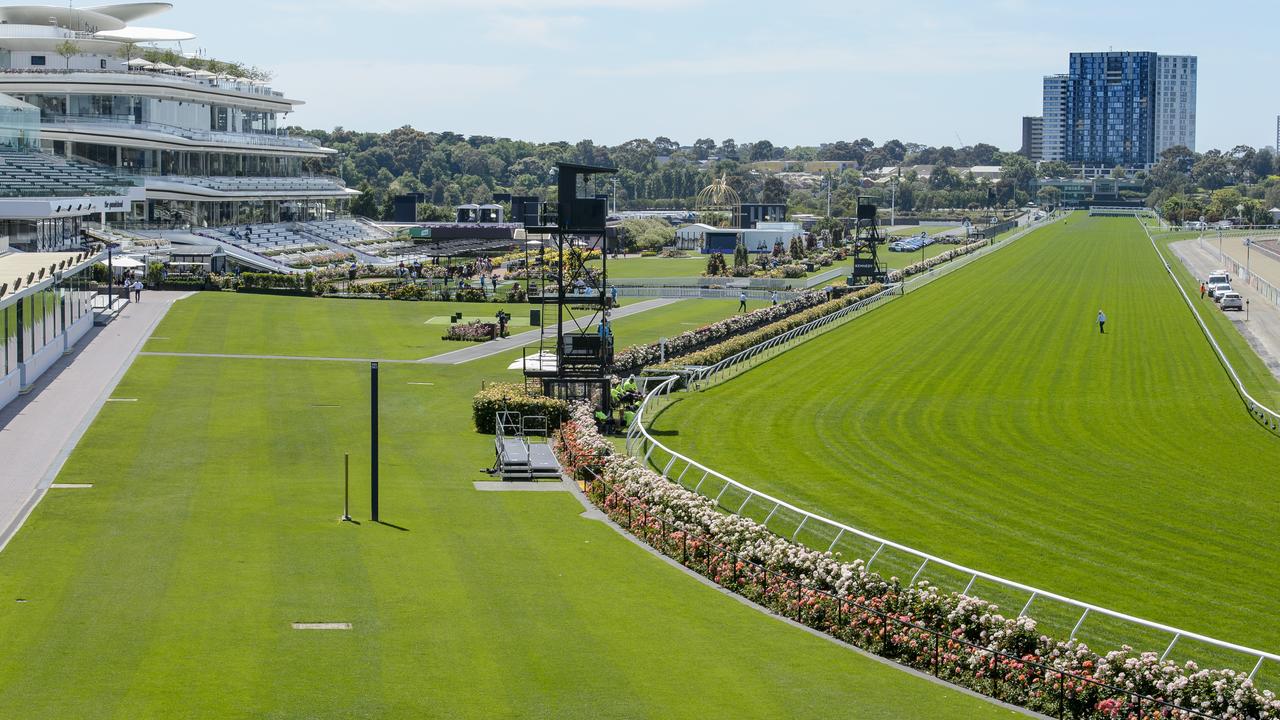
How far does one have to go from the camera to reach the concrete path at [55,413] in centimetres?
2921

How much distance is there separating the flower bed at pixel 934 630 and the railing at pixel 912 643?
2 centimetres

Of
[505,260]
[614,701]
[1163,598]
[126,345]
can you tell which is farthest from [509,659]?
[505,260]

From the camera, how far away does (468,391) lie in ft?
153

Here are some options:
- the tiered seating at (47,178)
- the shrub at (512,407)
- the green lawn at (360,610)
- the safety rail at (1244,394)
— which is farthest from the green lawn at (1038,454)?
the tiered seating at (47,178)

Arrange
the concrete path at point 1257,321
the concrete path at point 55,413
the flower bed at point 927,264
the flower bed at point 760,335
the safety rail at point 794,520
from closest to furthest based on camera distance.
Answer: the safety rail at point 794,520
the concrete path at point 55,413
the flower bed at point 760,335
the concrete path at point 1257,321
the flower bed at point 927,264

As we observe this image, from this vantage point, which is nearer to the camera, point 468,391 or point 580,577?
point 580,577

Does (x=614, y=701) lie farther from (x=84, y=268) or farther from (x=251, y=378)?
(x=84, y=268)

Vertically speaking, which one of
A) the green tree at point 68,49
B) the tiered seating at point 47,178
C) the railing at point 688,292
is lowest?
the railing at point 688,292

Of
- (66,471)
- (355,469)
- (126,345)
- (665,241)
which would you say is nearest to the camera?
(66,471)

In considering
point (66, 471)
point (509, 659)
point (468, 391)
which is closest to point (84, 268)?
point (468, 391)

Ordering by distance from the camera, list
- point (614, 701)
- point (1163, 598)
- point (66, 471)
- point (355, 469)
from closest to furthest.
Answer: point (614, 701)
point (1163, 598)
point (66, 471)
point (355, 469)

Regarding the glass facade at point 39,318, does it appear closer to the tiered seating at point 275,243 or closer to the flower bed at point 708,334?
the flower bed at point 708,334

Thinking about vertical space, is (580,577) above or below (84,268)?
below

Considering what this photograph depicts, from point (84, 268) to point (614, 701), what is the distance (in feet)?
140
